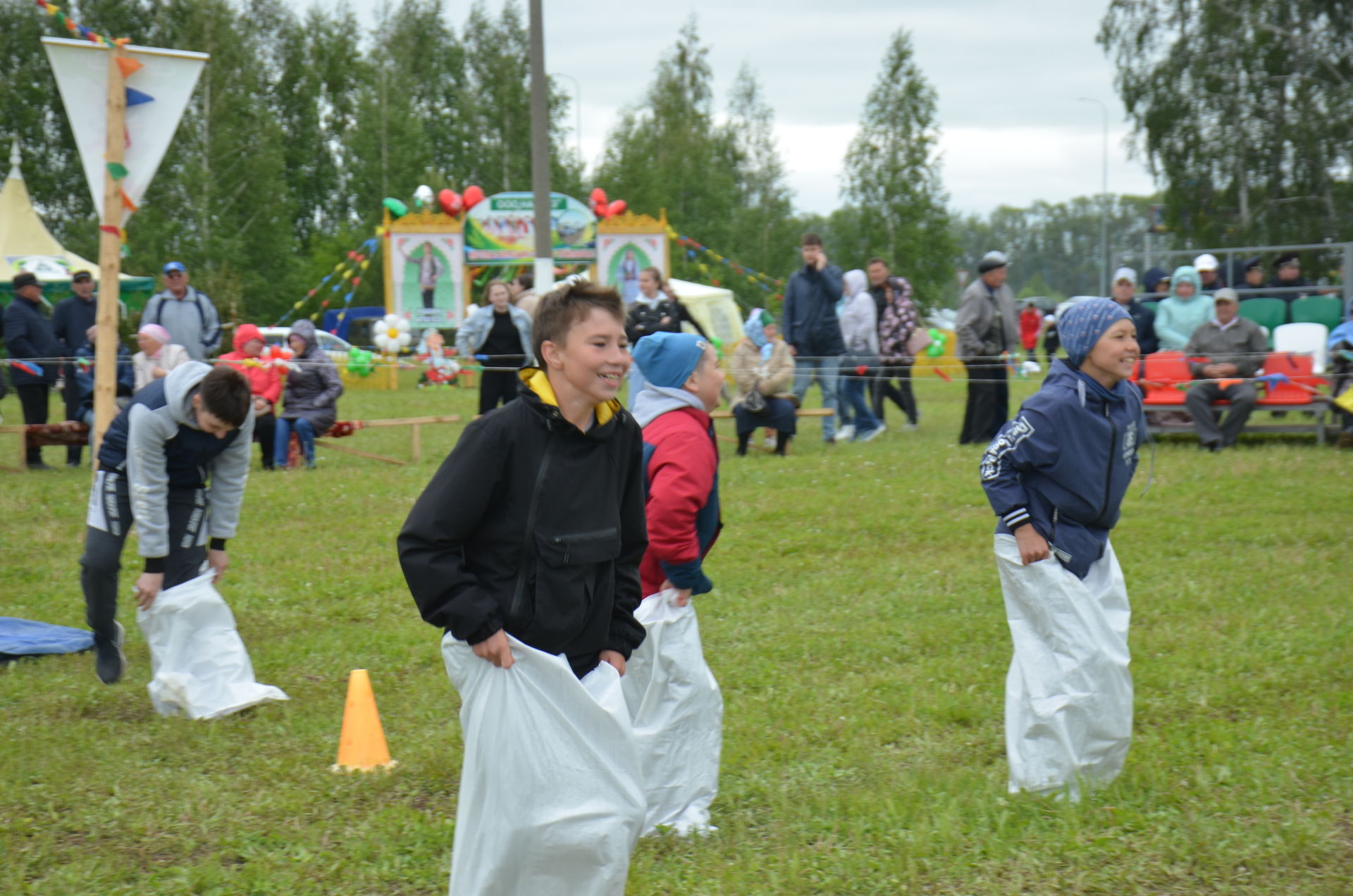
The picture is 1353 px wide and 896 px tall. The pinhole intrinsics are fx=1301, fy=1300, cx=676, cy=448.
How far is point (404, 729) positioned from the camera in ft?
18.3

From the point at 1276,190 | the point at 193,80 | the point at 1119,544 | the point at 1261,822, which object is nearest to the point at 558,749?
the point at 1261,822

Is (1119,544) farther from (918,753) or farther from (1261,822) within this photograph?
(1261,822)

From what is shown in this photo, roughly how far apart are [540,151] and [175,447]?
1104cm

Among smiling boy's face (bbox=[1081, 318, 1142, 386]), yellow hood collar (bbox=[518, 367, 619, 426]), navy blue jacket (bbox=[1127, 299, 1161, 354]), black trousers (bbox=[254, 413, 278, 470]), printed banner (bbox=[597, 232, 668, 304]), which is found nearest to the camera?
yellow hood collar (bbox=[518, 367, 619, 426])

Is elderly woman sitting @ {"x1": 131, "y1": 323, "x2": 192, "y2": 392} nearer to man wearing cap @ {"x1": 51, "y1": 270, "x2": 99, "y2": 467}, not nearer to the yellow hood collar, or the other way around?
man wearing cap @ {"x1": 51, "y1": 270, "x2": 99, "y2": 467}

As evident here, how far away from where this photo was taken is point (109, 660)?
20.5ft

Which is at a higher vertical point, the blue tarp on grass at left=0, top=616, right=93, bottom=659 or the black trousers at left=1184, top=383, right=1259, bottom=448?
the black trousers at left=1184, top=383, right=1259, bottom=448

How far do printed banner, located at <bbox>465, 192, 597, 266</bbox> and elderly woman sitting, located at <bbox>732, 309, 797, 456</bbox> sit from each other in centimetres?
1582

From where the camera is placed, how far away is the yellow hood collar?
9.99 feet

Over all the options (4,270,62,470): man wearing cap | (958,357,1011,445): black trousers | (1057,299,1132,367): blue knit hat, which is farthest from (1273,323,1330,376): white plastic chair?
(4,270,62,470): man wearing cap

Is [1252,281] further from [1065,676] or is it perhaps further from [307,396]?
[1065,676]

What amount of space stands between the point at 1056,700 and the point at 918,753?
0.99 meters

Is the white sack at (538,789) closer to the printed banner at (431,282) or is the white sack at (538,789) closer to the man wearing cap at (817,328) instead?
the man wearing cap at (817,328)

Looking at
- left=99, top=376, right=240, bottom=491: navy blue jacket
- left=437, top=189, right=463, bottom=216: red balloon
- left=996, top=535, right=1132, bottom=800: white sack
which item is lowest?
left=996, top=535, right=1132, bottom=800: white sack
